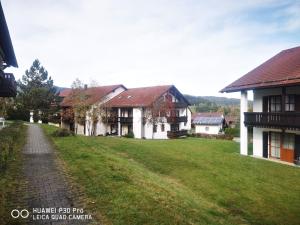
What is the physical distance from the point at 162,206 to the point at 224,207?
395cm

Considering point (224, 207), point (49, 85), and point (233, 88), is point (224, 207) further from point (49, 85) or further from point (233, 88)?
point (49, 85)

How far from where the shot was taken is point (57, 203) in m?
8.23

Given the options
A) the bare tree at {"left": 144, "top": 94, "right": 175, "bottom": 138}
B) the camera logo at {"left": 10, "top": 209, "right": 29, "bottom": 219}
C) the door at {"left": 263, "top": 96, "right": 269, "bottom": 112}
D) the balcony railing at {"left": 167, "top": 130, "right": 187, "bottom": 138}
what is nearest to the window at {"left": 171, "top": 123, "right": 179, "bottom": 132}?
the balcony railing at {"left": 167, "top": 130, "right": 187, "bottom": 138}

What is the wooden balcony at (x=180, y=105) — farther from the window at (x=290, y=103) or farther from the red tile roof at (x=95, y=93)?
the window at (x=290, y=103)

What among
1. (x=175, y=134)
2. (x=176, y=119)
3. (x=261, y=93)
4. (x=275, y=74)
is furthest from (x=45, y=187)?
(x=176, y=119)

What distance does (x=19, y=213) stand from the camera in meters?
7.47

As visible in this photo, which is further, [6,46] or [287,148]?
→ [287,148]

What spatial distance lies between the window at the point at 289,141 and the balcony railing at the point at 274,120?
1823 millimetres

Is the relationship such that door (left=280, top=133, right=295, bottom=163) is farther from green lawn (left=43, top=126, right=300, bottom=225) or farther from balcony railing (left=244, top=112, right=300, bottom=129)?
green lawn (left=43, top=126, right=300, bottom=225)

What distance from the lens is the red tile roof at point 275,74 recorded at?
19.9m

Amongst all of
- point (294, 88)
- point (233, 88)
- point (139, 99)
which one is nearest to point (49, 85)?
point (139, 99)

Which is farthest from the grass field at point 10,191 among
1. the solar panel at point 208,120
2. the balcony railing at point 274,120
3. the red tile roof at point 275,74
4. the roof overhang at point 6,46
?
the solar panel at point 208,120

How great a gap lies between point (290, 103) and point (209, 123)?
4478cm

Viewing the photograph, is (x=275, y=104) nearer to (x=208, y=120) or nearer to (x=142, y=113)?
(x=142, y=113)
